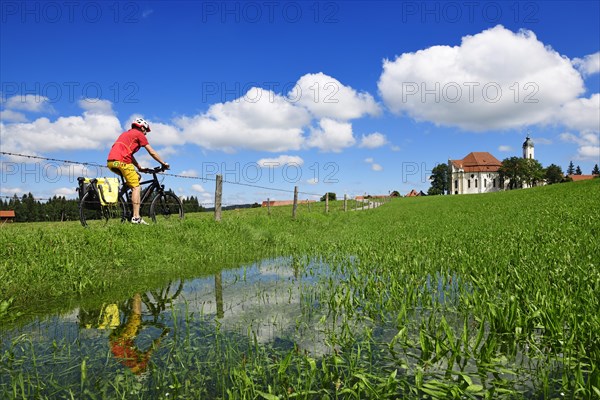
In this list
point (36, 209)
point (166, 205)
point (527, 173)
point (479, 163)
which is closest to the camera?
point (166, 205)

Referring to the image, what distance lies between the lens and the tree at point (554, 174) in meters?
123

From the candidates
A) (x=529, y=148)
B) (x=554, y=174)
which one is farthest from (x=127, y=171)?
(x=529, y=148)

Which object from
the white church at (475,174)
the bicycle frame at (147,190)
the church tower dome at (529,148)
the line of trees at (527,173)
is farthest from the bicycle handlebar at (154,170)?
the church tower dome at (529,148)

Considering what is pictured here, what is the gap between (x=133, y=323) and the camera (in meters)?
3.95

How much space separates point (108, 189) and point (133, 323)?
26.8 feet

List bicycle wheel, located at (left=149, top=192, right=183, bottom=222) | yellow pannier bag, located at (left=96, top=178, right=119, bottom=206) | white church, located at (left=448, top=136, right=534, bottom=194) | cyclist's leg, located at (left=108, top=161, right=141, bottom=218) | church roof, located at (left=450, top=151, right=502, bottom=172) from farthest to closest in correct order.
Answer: church roof, located at (left=450, top=151, right=502, bottom=172) → white church, located at (left=448, top=136, right=534, bottom=194) → bicycle wheel, located at (left=149, top=192, right=183, bottom=222) → yellow pannier bag, located at (left=96, top=178, right=119, bottom=206) → cyclist's leg, located at (left=108, top=161, right=141, bottom=218)

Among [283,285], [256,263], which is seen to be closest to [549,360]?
[283,285]

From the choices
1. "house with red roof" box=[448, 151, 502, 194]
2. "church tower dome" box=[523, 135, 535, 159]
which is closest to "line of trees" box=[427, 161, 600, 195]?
"house with red roof" box=[448, 151, 502, 194]

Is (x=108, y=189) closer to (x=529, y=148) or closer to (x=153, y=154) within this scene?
(x=153, y=154)

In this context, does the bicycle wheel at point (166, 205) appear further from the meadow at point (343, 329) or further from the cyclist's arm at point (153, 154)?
the meadow at point (343, 329)

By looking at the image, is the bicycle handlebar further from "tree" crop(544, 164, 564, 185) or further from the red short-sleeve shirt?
"tree" crop(544, 164, 564, 185)

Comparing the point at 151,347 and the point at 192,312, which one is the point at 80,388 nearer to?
the point at 151,347

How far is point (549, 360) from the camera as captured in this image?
109 inches

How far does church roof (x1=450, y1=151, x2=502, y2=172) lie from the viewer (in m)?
142
